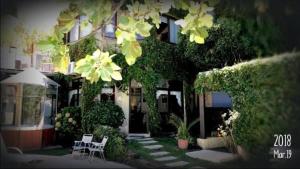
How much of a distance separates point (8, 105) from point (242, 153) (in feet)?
6.39

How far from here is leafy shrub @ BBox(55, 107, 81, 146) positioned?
7.95ft

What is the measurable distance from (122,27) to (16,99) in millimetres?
1550

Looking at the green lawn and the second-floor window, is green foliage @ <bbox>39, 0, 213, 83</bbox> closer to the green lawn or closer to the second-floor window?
the second-floor window

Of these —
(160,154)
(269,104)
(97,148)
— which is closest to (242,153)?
(269,104)

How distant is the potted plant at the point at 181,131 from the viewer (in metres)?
2.57

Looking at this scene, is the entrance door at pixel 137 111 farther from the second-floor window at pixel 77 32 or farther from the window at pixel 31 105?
the second-floor window at pixel 77 32

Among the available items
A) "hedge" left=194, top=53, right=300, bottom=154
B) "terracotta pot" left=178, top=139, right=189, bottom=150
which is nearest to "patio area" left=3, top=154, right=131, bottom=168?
"terracotta pot" left=178, top=139, right=189, bottom=150

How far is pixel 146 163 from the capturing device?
2.47 meters

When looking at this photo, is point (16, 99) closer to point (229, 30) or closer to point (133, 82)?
point (133, 82)

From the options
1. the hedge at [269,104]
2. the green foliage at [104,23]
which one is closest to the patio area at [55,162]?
the hedge at [269,104]

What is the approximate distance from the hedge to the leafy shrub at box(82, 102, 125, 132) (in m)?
1.06

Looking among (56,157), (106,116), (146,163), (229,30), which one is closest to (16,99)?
(56,157)

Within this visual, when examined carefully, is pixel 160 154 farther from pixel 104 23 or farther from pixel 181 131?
pixel 104 23

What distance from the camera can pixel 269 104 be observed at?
2.42 m
